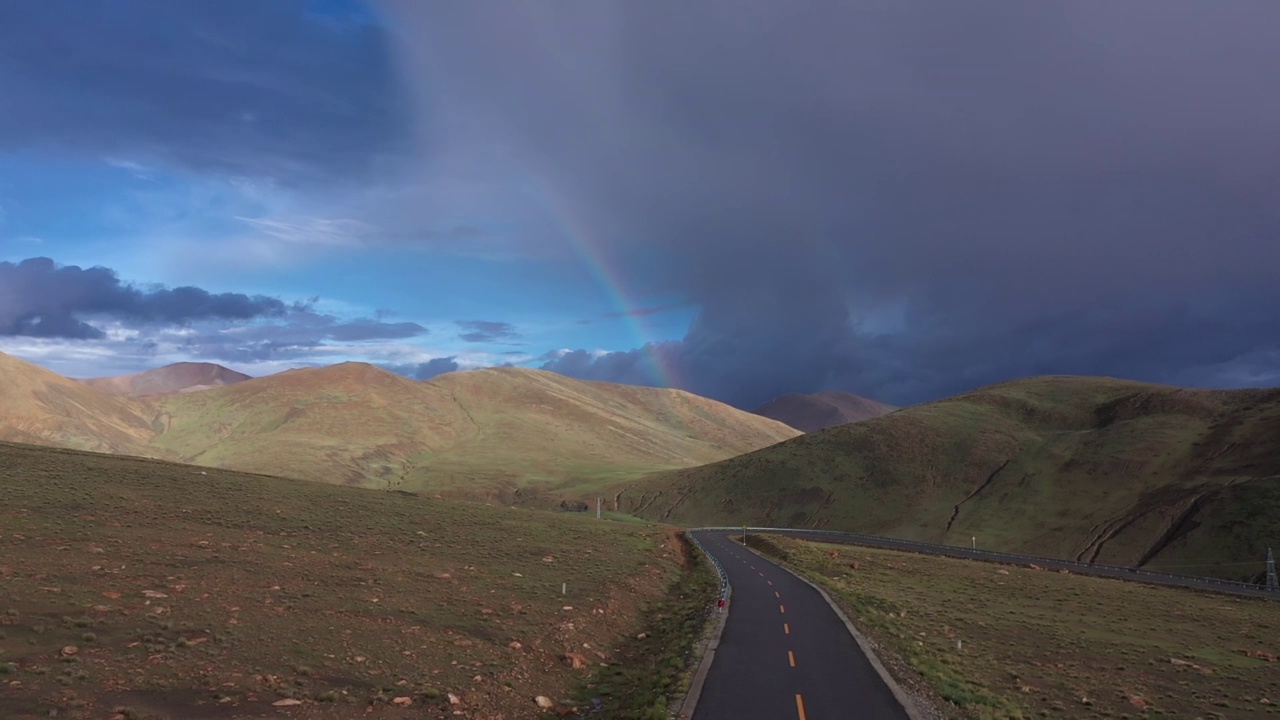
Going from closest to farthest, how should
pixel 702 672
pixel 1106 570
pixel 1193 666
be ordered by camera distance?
pixel 702 672
pixel 1193 666
pixel 1106 570

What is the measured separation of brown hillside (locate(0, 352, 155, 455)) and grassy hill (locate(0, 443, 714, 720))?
132 meters

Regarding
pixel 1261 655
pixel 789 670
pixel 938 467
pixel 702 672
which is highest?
pixel 938 467

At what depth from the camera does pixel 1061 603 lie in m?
47.0

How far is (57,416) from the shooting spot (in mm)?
160375

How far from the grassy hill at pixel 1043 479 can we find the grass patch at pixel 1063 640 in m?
26.0

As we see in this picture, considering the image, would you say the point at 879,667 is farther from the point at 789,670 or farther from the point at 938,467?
the point at 938,467

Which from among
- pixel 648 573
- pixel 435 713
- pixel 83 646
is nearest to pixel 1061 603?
pixel 648 573

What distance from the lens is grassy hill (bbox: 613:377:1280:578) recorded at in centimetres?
7756

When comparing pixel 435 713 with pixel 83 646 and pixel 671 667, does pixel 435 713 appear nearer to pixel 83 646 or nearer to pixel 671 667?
pixel 671 667

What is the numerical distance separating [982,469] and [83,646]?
4856 inches

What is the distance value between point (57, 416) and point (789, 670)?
19512 centimetres

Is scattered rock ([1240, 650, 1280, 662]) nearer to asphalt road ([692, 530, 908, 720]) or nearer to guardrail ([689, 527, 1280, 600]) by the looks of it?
asphalt road ([692, 530, 908, 720])

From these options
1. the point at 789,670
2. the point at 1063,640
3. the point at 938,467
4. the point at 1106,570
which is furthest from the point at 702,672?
the point at 938,467

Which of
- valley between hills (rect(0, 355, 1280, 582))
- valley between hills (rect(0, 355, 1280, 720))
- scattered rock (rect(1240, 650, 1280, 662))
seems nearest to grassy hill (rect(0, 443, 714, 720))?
valley between hills (rect(0, 355, 1280, 720))
